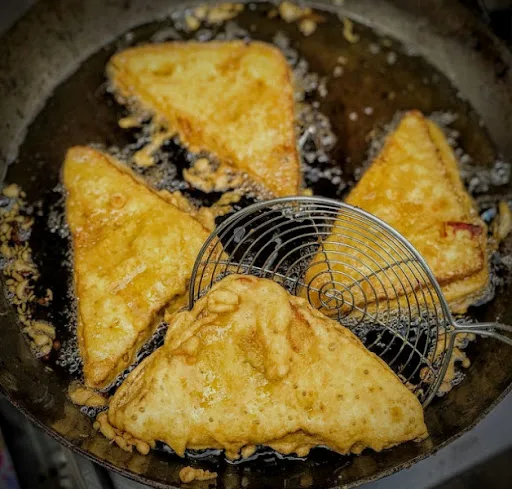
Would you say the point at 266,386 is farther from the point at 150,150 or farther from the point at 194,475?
the point at 150,150

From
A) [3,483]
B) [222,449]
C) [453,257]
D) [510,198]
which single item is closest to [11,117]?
[3,483]

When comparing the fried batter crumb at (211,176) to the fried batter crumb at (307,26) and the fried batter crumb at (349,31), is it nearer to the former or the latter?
Answer: the fried batter crumb at (307,26)

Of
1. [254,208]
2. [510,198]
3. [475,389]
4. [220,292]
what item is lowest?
[475,389]

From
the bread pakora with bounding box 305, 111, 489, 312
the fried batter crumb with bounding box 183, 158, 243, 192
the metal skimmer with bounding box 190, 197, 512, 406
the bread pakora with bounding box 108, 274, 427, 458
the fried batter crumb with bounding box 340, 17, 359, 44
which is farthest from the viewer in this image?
the fried batter crumb with bounding box 340, 17, 359, 44

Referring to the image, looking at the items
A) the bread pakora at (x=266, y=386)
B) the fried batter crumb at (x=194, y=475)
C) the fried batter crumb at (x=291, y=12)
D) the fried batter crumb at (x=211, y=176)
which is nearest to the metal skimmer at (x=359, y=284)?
the bread pakora at (x=266, y=386)

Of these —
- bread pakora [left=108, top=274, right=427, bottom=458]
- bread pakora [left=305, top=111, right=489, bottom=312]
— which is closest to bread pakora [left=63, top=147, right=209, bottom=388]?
bread pakora [left=108, top=274, right=427, bottom=458]

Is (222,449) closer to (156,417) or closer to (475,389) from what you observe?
(156,417)

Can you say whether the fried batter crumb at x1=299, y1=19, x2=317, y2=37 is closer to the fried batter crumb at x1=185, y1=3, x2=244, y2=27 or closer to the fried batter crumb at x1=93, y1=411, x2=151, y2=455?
the fried batter crumb at x1=185, y1=3, x2=244, y2=27
